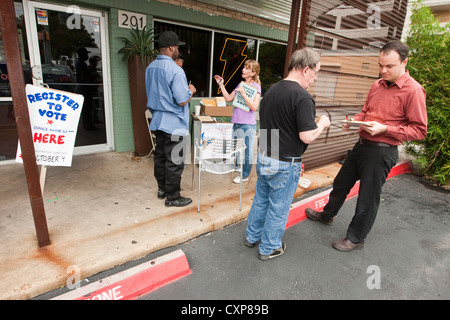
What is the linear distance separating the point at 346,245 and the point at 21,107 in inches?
132

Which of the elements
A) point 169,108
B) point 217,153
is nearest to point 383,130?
point 217,153

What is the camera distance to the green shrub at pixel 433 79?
189 inches

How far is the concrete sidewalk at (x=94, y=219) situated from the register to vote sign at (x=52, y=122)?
0.80 m

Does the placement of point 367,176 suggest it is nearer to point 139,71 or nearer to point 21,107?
point 21,107

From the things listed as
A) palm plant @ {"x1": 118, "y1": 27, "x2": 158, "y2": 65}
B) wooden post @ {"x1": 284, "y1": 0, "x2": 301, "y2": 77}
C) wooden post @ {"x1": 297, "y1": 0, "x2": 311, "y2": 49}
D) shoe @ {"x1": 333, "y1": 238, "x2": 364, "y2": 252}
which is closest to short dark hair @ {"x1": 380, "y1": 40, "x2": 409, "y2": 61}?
wooden post @ {"x1": 284, "y1": 0, "x2": 301, "y2": 77}

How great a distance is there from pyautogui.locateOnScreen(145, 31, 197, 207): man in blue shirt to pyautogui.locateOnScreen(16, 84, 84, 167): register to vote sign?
0.86 m

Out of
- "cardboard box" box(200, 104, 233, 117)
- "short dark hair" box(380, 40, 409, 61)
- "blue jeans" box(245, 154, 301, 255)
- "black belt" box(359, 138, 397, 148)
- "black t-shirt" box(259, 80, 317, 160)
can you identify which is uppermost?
"short dark hair" box(380, 40, 409, 61)

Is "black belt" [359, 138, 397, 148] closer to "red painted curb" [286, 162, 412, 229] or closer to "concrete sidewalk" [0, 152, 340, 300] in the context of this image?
"red painted curb" [286, 162, 412, 229]

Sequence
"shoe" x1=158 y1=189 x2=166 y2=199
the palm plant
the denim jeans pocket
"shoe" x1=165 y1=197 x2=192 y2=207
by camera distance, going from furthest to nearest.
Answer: the palm plant < "shoe" x1=158 y1=189 x2=166 y2=199 < "shoe" x1=165 y1=197 x2=192 y2=207 < the denim jeans pocket

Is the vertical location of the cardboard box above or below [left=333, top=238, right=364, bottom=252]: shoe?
above

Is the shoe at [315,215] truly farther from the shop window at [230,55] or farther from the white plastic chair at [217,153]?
the shop window at [230,55]

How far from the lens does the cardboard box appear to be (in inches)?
215

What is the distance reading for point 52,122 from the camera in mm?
2506

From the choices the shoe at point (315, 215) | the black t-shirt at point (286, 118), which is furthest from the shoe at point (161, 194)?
the shoe at point (315, 215)
